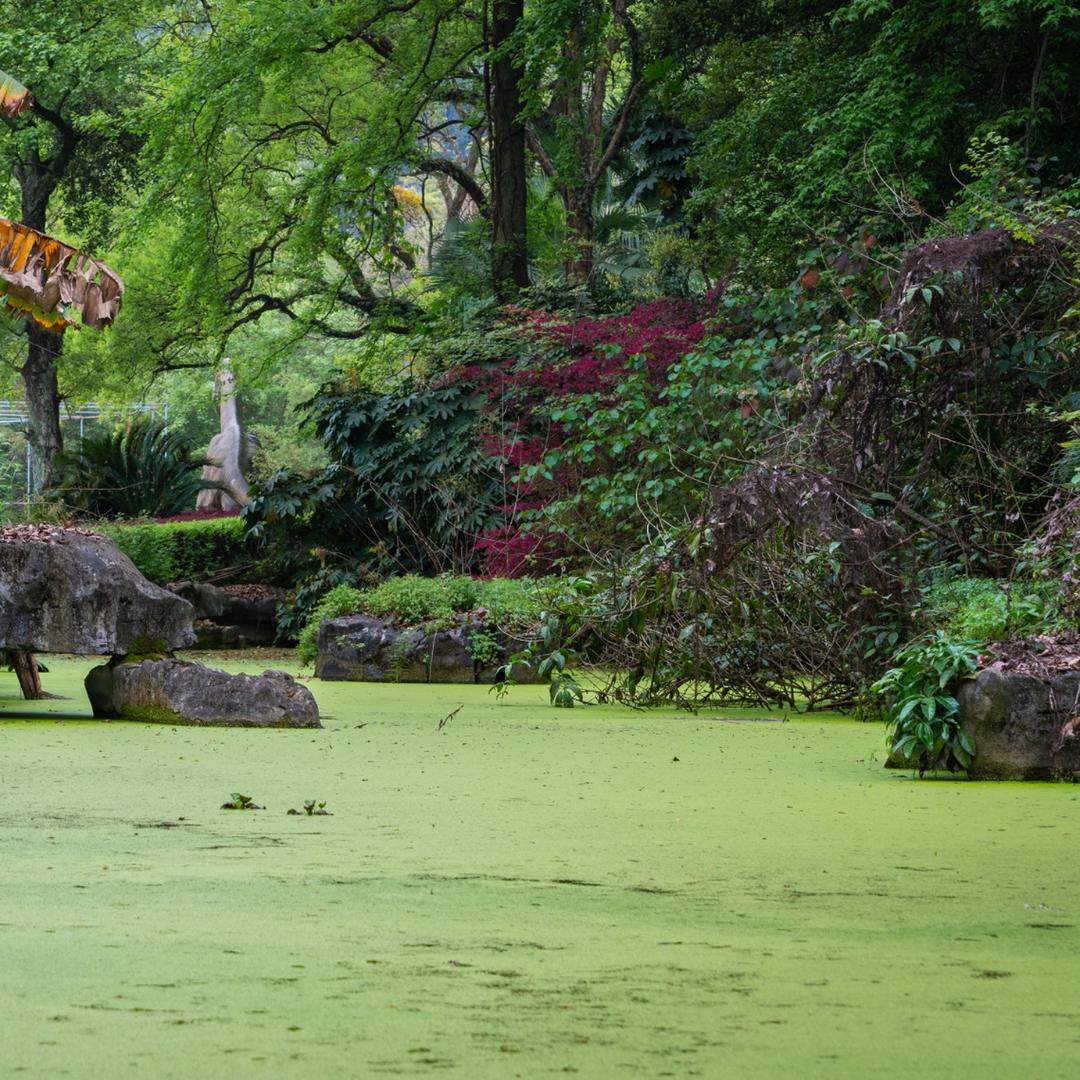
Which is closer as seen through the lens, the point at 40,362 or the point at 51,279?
the point at 51,279

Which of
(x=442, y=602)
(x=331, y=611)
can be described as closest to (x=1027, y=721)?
(x=442, y=602)

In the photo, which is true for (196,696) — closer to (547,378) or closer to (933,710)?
(933,710)

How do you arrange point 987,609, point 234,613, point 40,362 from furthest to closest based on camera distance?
point 40,362
point 234,613
point 987,609

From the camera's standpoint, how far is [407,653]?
1269 cm

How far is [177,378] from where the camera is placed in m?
38.6

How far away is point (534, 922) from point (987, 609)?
15.3ft

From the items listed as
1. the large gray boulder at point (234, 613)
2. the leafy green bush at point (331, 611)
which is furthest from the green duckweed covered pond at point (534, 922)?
the large gray boulder at point (234, 613)

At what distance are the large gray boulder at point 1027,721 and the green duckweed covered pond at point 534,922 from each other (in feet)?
0.62

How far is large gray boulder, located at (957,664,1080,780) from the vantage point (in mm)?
6102

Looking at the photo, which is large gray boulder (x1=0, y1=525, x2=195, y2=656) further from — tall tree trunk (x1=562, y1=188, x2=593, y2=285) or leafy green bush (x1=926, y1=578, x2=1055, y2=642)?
tall tree trunk (x1=562, y1=188, x2=593, y2=285)

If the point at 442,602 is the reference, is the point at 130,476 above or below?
above

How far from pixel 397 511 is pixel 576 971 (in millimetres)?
13705

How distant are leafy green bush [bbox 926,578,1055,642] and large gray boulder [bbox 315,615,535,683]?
4374 mm

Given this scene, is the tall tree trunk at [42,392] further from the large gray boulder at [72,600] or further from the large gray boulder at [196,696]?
the large gray boulder at [196,696]
